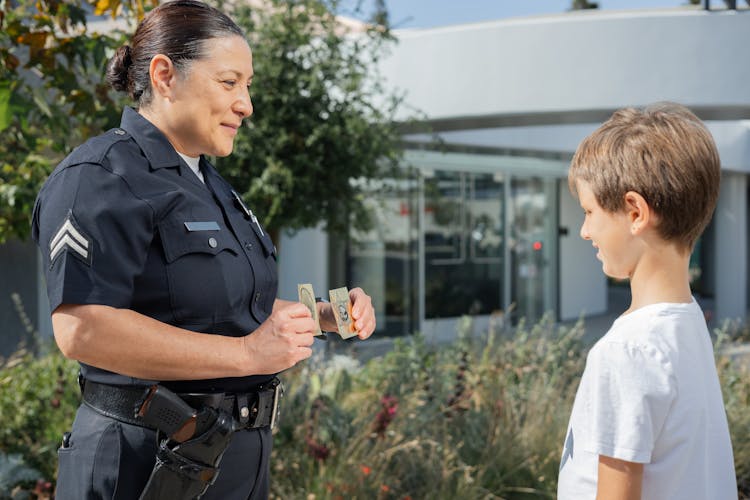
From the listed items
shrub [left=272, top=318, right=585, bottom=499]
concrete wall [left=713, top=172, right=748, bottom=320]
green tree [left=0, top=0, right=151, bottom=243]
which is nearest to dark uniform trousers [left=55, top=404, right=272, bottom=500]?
green tree [left=0, top=0, right=151, bottom=243]

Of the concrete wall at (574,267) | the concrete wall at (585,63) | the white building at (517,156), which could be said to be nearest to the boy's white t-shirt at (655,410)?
the white building at (517,156)

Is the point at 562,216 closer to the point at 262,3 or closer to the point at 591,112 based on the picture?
the point at 591,112

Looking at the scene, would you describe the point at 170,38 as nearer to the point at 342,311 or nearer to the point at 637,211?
the point at 342,311

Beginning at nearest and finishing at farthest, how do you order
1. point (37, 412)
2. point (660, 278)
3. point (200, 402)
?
point (660, 278)
point (200, 402)
point (37, 412)

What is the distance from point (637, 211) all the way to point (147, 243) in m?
0.97

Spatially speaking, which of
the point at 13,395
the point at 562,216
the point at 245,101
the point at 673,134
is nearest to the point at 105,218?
the point at 245,101

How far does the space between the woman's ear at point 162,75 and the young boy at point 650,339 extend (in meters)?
0.92

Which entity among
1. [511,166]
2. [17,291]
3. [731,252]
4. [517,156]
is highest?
[517,156]

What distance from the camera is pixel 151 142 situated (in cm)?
177

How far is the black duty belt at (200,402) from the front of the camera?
5.47ft

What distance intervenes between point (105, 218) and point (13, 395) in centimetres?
347

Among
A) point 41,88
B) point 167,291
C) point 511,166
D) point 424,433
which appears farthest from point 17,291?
point 511,166

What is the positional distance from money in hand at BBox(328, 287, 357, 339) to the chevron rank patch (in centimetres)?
66

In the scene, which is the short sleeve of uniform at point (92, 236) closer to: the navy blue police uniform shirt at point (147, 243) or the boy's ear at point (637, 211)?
the navy blue police uniform shirt at point (147, 243)
